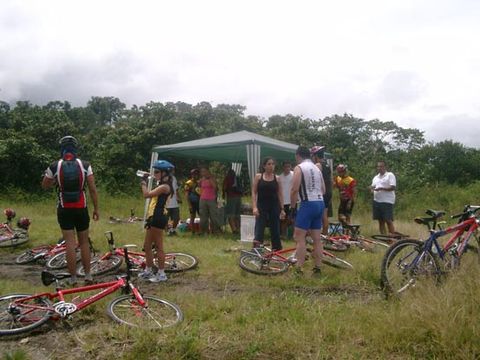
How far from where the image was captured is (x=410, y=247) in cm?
455

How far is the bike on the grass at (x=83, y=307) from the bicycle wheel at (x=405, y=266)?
6.67 feet

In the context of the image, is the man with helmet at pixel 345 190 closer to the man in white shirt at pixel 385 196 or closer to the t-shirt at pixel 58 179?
the man in white shirt at pixel 385 196

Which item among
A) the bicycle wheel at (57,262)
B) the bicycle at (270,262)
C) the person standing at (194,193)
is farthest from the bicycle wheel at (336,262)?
the person standing at (194,193)

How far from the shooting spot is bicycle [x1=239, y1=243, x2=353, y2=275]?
582cm

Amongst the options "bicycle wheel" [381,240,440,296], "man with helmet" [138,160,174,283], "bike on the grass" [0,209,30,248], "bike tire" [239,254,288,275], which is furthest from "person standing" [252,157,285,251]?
"bike on the grass" [0,209,30,248]

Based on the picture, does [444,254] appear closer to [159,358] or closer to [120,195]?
[159,358]

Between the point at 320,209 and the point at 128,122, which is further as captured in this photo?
the point at 128,122

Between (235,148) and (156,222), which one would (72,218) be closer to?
(156,222)

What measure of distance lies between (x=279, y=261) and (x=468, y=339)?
2.95 m

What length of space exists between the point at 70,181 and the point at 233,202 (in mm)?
5675

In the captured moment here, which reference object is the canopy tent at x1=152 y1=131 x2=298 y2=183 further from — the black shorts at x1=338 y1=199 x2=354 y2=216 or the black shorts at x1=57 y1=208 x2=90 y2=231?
the black shorts at x1=57 y1=208 x2=90 y2=231

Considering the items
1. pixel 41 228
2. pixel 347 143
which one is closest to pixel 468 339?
pixel 41 228

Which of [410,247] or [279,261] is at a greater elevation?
[410,247]

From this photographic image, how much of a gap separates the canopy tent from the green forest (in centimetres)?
913
